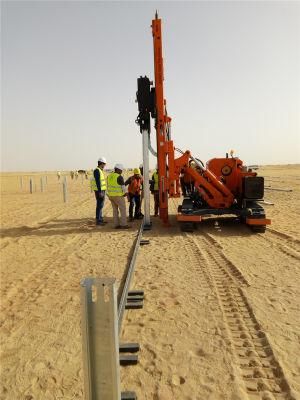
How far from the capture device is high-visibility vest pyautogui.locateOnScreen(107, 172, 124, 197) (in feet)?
35.4

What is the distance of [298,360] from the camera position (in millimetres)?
3580

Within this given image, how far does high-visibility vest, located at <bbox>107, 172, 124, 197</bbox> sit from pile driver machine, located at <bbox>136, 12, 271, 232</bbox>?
1.25 metres

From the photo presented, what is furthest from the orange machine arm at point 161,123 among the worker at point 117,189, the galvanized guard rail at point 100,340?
the galvanized guard rail at point 100,340

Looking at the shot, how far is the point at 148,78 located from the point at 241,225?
5.12m

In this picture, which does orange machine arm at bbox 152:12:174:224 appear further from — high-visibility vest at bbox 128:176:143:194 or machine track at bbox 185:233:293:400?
machine track at bbox 185:233:293:400

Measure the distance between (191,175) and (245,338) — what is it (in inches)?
273

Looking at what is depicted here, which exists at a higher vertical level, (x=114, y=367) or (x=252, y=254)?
(x=114, y=367)

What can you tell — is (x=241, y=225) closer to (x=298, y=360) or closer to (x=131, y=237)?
(x=131, y=237)

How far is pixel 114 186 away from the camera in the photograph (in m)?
10.9

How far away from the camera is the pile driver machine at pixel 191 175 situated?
10.0m

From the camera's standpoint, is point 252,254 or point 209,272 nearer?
point 209,272

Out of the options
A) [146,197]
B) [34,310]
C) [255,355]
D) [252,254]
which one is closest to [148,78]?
[146,197]

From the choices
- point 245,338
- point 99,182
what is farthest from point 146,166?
point 245,338

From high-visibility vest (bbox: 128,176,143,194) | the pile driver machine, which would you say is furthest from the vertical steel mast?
high-visibility vest (bbox: 128,176,143,194)
